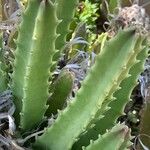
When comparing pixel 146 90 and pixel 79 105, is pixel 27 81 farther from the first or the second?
pixel 146 90

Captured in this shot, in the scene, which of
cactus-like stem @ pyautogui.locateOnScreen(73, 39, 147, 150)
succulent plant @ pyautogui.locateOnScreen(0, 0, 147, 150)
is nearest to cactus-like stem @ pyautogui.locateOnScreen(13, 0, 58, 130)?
succulent plant @ pyautogui.locateOnScreen(0, 0, 147, 150)

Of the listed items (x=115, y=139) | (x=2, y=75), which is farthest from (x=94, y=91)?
(x=2, y=75)

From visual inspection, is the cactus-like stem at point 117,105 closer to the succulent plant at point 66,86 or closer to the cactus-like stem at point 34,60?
the succulent plant at point 66,86

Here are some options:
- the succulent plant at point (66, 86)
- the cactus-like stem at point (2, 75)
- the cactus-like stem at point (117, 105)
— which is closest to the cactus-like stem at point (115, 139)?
the succulent plant at point (66, 86)

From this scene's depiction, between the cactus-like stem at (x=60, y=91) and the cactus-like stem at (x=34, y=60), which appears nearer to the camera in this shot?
the cactus-like stem at (x=34, y=60)

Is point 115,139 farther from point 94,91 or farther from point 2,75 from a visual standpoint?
point 2,75

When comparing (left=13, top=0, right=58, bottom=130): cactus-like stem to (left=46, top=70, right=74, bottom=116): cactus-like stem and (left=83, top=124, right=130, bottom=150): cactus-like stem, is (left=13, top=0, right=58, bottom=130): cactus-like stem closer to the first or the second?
(left=46, top=70, right=74, bottom=116): cactus-like stem
